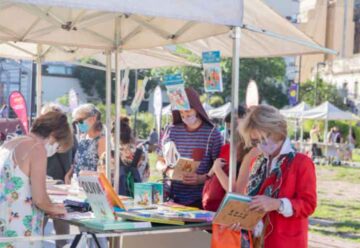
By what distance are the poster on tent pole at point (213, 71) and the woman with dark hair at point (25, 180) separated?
114 cm

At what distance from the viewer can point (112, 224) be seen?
3.81 meters

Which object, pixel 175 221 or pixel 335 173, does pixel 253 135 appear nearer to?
pixel 175 221

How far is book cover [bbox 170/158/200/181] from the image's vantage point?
185 inches

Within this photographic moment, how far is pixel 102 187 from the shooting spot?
3836mm

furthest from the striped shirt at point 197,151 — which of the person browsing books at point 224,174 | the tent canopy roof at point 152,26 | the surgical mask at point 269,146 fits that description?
the surgical mask at point 269,146

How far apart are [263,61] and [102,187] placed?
55178mm

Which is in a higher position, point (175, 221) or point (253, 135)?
point (253, 135)

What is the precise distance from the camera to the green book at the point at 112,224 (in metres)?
3.76

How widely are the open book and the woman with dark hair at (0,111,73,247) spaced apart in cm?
108

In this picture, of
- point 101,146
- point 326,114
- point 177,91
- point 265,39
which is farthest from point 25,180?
point 326,114

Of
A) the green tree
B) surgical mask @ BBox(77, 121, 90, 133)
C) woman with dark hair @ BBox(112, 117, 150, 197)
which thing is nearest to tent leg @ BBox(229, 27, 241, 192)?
woman with dark hair @ BBox(112, 117, 150, 197)

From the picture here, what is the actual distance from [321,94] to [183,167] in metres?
55.0

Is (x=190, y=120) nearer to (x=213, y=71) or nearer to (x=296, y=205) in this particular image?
(x=213, y=71)

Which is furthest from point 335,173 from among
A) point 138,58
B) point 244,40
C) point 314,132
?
point 244,40
